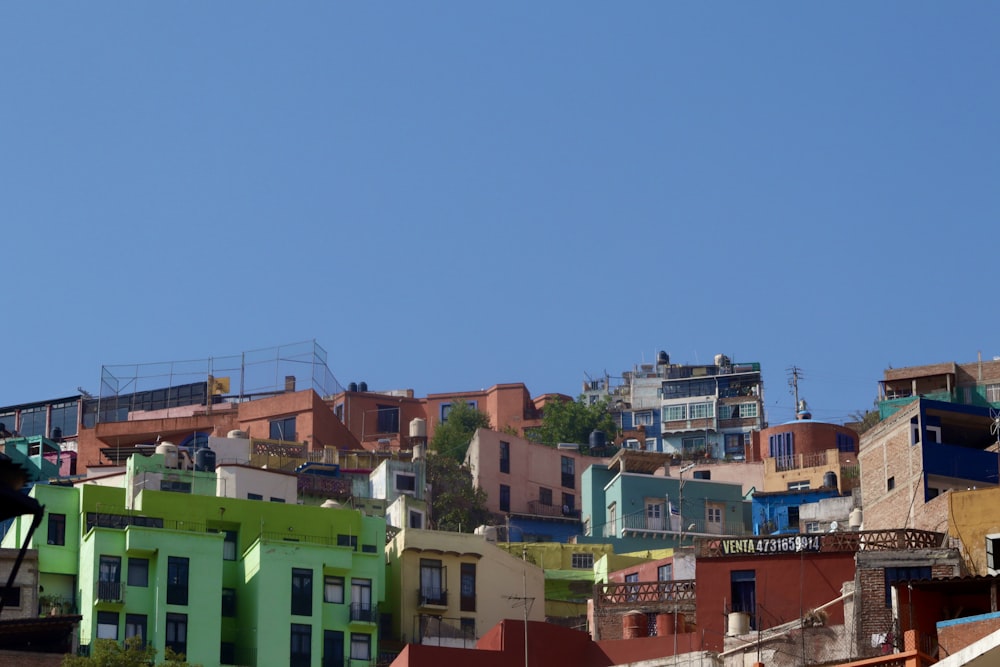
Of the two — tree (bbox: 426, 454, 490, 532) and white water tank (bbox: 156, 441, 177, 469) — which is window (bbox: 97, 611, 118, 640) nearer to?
white water tank (bbox: 156, 441, 177, 469)

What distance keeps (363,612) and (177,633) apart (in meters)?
6.30

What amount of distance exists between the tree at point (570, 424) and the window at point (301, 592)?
3892 cm

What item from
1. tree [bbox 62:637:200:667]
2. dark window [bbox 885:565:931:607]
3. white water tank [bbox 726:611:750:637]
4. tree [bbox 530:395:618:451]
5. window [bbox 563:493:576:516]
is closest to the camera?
dark window [bbox 885:565:931:607]

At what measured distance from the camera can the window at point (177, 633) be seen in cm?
5650

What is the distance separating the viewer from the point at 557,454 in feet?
290

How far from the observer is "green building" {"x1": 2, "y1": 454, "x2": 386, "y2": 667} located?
2242 inches

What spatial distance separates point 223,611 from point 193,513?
3962 millimetres

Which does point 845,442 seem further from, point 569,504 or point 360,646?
point 360,646

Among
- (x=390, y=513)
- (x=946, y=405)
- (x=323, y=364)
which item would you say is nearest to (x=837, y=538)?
(x=946, y=405)

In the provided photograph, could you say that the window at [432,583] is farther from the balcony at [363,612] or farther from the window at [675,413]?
the window at [675,413]

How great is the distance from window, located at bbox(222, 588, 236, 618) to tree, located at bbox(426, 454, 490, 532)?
57.3 ft

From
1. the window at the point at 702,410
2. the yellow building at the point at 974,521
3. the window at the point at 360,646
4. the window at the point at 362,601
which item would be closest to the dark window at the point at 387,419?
the window at the point at 702,410

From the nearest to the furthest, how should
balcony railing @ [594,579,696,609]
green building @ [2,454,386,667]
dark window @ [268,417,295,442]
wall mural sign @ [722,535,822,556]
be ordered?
wall mural sign @ [722,535,822,556]
balcony railing @ [594,579,696,609]
green building @ [2,454,386,667]
dark window @ [268,417,295,442]

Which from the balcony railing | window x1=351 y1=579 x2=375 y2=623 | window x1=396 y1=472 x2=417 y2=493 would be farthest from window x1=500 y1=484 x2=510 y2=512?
the balcony railing
